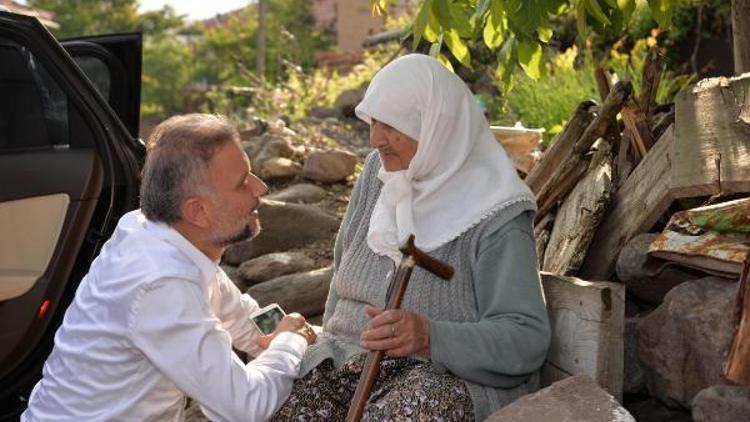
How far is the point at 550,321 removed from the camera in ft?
10.1

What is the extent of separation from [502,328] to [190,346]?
0.85 metres

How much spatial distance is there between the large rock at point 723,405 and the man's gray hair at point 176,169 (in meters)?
1.42

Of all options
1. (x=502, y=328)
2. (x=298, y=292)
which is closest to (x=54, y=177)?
(x=298, y=292)

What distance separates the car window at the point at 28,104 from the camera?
4051 millimetres

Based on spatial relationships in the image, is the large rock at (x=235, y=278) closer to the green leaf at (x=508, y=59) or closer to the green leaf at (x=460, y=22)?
the green leaf at (x=508, y=59)

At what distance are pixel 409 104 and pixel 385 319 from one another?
2.33 ft

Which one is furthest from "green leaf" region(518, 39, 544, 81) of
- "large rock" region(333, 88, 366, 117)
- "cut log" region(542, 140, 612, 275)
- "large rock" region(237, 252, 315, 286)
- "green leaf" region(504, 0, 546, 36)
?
"large rock" region(333, 88, 366, 117)

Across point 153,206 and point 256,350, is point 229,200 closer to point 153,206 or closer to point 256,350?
point 153,206

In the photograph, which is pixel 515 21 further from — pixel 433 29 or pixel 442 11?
pixel 433 29

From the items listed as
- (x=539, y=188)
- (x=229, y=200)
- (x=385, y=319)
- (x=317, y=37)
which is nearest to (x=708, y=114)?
(x=539, y=188)

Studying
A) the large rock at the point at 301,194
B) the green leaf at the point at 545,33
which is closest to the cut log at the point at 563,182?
the green leaf at the point at 545,33

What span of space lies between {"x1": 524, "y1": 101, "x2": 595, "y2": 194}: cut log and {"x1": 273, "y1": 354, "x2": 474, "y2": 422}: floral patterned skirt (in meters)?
1.69

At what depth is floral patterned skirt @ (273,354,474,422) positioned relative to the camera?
2.79 metres

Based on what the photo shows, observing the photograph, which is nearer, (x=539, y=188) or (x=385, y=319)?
(x=385, y=319)
